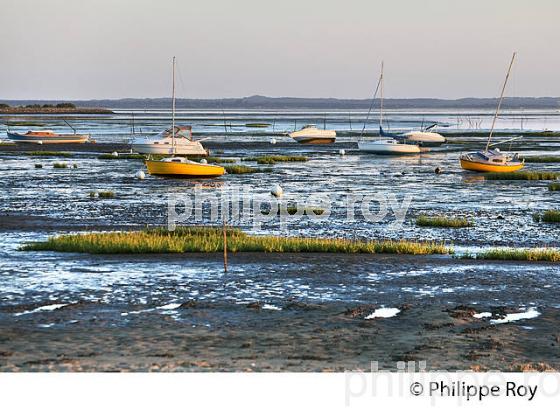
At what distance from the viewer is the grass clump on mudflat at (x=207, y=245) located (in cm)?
2547

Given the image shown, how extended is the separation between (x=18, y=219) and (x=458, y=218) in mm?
16885

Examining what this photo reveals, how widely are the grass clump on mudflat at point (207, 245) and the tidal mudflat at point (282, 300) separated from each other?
2.37ft

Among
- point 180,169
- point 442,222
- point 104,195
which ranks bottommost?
point 104,195

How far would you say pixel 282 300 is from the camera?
18844 mm

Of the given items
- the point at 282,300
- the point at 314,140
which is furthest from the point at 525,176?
the point at 314,140

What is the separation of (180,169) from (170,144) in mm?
21144

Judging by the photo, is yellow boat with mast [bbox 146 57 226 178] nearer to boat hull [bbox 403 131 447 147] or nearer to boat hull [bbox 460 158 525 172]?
boat hull [bbox 460 158 525 172]

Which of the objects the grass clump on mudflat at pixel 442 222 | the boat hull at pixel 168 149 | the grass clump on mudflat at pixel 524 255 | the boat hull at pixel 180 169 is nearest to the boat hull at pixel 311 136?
the boat hull at pixel 168 149

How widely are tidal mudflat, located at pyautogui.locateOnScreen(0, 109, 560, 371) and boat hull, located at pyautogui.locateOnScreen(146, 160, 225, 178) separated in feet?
41.6

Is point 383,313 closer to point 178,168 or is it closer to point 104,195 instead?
point 104,195

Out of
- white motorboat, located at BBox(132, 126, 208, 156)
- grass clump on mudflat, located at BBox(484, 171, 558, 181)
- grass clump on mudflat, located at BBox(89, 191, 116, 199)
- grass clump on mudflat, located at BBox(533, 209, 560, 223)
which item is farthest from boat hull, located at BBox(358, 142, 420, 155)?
grass clump on mudflat, located at BBox(533, 209, 560, 223)

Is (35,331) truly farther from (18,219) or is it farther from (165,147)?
(165,147)

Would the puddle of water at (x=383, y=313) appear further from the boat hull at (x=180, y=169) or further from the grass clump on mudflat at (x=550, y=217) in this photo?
the boat hull at (x=180, y=169)
